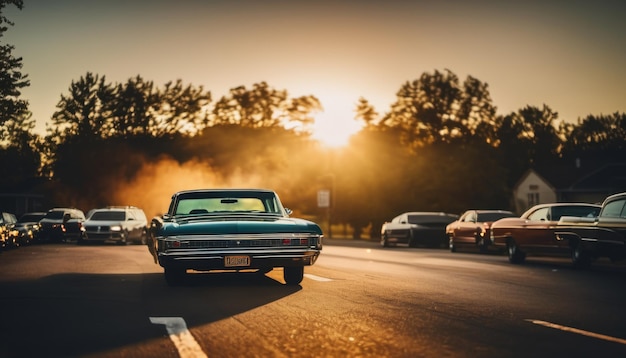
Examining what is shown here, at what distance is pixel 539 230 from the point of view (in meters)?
22.6

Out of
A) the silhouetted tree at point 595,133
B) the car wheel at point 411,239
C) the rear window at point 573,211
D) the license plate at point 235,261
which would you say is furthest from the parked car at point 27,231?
the silhouetted tree at point 595,133

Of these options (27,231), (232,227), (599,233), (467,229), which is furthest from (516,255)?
(27,231)

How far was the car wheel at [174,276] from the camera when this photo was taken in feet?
46.7

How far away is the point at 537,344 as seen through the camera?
8.20 m

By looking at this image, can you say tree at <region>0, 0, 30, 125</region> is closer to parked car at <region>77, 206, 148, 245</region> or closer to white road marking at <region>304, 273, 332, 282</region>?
parked car at <region>77, 206, 148, 245</region>

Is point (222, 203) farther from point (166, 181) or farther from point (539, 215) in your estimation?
point (166, 181)

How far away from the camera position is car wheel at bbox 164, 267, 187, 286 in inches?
560

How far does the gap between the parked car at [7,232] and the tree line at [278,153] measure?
103 ft

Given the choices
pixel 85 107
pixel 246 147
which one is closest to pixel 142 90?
pixel 85 107

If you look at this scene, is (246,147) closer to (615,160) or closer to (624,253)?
(615,160)

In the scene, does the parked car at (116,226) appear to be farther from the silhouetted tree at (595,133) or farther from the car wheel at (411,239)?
the silhouetted tree at (595,133)

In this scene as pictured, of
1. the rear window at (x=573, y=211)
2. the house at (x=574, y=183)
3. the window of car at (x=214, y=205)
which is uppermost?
the house at (x=574, y=183)

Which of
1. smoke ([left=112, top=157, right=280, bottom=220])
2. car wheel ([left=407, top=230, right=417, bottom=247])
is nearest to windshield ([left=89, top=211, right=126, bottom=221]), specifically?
car wheel ([left=407, top=230, right=417, bottom=247])

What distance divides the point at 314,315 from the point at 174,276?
15.0ft
